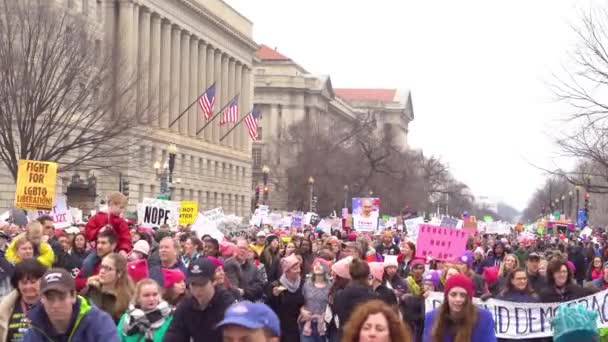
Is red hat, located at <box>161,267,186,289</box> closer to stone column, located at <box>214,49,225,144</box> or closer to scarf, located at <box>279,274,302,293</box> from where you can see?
scarf, located at <box>279,274,302,293</box>

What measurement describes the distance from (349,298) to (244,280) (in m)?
4.12

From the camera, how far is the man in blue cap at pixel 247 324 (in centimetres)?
471

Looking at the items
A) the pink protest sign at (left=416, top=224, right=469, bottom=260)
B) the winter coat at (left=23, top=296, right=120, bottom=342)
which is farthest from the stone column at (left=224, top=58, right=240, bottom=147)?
the winter coat at (left=23, top=296, right=120, bottom=342)

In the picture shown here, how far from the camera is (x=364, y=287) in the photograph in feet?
36.7

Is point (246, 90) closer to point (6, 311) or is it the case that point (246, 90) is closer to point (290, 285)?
point (290, 285)

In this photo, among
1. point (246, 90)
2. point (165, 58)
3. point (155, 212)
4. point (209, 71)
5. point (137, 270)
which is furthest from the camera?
point (246, 90)

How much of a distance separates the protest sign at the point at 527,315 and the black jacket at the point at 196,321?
4886 mm

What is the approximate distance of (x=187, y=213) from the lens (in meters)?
29.0

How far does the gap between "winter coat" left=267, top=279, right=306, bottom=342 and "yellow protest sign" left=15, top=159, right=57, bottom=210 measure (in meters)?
12.1

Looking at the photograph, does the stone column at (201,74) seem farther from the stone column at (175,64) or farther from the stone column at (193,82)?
the stone column at (175,64)

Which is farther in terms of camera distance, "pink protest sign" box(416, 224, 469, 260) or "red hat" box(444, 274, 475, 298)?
"pink protest sign" box(416, 224, 469, 260)

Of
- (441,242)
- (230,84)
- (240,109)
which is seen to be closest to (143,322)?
(441,242)

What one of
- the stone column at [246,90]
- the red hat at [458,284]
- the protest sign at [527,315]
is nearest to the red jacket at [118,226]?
the protest sign at [527,315]

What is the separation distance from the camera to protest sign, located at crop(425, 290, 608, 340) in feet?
40.0
